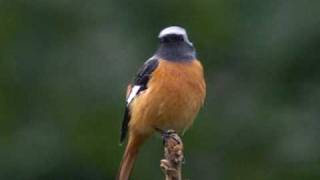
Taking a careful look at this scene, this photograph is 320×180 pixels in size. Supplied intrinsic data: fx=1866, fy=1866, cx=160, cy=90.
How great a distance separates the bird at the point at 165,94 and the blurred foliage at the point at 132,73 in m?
3.70

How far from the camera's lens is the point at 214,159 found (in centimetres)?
1577

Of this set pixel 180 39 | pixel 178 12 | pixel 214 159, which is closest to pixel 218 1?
pixel 178 12

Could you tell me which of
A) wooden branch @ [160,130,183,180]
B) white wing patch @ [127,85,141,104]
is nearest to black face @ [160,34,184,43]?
white wing patch @ [127,85,141,104]

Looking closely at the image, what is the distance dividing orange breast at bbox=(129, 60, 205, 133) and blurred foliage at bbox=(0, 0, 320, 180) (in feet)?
12.5

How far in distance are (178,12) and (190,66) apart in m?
5.20

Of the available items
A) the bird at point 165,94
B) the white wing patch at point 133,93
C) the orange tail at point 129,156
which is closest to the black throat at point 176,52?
the bird at point 165,94

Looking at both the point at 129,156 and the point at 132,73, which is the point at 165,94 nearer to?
the point at 129,156

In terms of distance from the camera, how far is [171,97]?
11.1 metres

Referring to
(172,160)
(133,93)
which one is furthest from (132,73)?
(172,160)

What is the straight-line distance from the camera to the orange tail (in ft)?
36.9

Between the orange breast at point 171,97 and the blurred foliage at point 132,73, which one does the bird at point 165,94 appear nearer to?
the orange breast at point 171,97

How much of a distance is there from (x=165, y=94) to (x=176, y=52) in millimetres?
328

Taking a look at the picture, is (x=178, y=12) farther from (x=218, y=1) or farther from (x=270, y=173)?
(x=270, y=173)

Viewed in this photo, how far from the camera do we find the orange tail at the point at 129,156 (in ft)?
36.9
